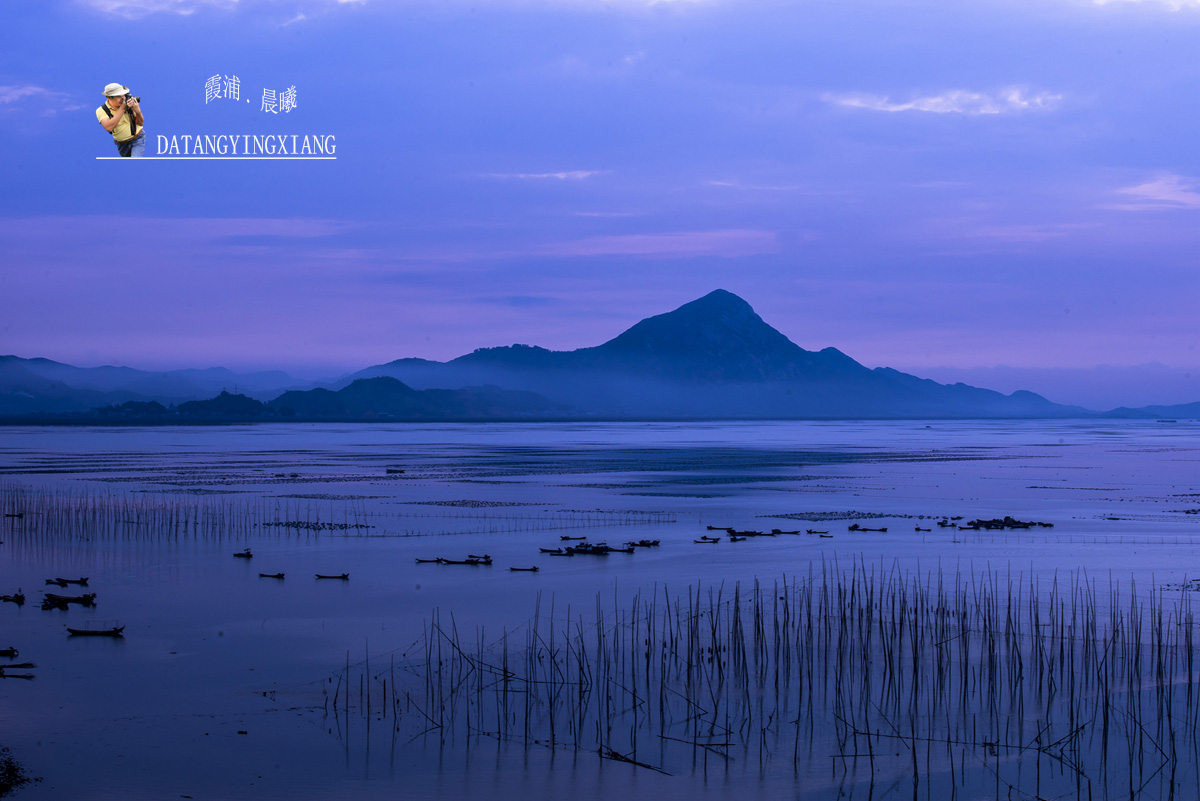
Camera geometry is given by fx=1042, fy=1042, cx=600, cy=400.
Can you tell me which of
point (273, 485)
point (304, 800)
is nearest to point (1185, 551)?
point (304, 800)

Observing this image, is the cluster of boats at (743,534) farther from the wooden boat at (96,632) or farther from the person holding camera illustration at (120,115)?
the person holding camera illustration at (120,115)

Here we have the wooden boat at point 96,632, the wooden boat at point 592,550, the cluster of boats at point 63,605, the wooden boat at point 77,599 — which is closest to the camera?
the cluster of boats at point 63,605

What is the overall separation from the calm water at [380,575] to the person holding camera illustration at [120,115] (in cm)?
1079

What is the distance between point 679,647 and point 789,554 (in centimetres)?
1017

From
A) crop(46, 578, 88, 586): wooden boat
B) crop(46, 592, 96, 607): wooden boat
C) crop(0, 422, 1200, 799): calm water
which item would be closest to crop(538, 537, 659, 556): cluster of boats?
crop(0, 422, 1200, 799): calm water

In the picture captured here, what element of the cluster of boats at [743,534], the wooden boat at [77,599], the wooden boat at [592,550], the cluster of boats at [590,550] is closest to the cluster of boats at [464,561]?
the cluster of boats at [590,550]

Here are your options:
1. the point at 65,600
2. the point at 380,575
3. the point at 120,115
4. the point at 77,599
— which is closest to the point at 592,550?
the point at 380,575

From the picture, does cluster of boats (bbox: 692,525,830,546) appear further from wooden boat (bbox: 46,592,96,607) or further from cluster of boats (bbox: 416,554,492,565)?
wooden boat (bbox: 46,592,96,607)

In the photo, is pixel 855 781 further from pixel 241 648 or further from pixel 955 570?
pixel 955 570

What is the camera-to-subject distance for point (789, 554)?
2509cm

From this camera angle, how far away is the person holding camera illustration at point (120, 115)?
29250 mm

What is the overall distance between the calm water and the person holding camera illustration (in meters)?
10.8

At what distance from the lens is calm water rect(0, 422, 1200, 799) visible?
11031 mm

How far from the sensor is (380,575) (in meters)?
22.2
